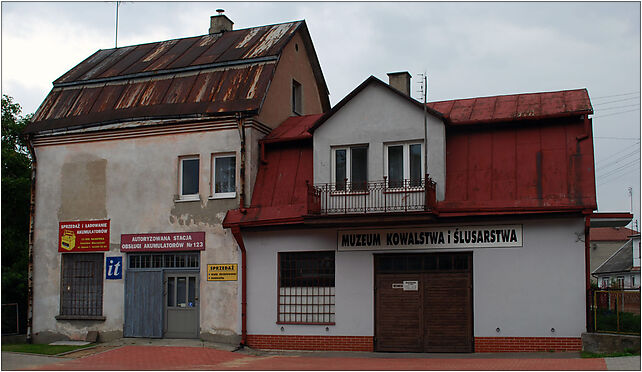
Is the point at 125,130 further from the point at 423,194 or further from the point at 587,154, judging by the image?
the point at 587,154

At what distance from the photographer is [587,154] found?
17016 mm

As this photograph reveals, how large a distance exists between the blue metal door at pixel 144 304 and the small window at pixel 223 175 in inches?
117

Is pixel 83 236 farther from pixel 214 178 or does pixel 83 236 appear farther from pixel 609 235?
pixel 609 235

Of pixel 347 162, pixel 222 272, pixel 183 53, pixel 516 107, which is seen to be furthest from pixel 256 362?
pixel 183 53

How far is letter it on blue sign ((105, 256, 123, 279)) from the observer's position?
68.2ft

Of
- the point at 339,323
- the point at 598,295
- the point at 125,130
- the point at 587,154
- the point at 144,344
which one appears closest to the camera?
the point at 598,295

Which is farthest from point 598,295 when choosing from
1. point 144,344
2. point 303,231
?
point 144,344

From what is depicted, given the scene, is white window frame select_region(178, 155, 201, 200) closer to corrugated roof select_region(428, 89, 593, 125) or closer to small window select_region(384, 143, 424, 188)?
small window select_region(384, 143, 424, 188)

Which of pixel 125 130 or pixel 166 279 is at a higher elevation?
pixel 125 130

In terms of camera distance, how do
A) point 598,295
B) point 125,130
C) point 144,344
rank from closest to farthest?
point 598,295 < point 144,344 < point 125,130

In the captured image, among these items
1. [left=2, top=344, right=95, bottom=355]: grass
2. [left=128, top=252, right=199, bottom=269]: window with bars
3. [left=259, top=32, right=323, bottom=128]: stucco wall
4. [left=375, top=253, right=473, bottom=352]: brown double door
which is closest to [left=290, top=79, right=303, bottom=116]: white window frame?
[left=259, top=32, right=323, bottom=128]: stucco wall

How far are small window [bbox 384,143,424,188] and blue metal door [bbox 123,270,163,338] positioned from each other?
7.47 meters

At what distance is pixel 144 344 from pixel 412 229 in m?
8.32

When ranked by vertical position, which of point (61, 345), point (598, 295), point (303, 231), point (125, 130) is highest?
point (125, 130)
